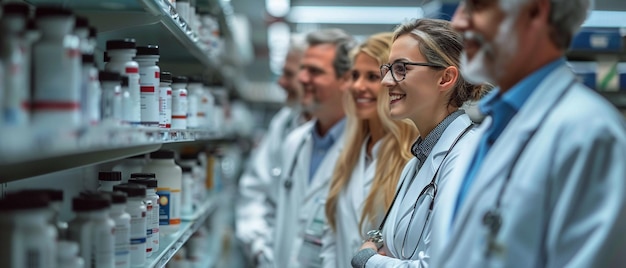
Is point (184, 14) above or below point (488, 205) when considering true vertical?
above

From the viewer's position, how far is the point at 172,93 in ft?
8.91

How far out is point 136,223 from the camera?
206cm

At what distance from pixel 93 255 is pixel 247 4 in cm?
515

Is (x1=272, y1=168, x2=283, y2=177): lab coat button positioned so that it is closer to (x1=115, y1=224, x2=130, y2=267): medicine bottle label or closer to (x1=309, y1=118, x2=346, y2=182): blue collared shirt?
(x1=309, y1=118, x2=346, y2=182): blue collared shirt

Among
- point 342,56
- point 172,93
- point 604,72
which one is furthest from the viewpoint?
point 604,72

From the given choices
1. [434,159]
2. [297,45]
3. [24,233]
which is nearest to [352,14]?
[297,45]

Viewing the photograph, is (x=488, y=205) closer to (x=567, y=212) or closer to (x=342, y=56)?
(x=567, y=212)

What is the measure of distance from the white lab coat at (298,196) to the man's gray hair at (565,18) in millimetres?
2001

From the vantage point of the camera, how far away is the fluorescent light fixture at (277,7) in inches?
283

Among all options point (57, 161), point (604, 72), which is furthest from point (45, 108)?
point (604, 72)

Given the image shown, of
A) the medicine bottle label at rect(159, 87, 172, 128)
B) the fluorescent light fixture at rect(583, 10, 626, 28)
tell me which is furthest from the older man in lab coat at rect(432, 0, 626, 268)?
the fluorescent light fixture at rect(583, 10, 626, 28)

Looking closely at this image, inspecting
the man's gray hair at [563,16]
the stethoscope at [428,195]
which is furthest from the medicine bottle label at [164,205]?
the man's gray hair at [563,16]

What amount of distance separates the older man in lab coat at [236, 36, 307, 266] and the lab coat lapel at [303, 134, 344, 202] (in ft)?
2.84

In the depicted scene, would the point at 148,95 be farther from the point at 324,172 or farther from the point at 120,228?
the point at 324,172
